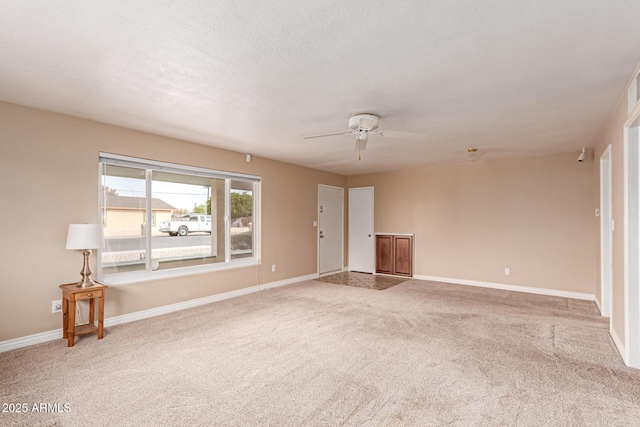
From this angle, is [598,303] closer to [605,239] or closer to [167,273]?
[605,239]

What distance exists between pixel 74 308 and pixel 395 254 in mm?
A: 5752

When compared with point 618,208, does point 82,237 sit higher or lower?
lower

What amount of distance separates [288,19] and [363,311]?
3.64 meters

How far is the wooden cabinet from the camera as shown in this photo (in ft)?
23.1

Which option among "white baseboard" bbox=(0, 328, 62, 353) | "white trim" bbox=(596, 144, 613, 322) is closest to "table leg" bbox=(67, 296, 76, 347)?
"white baseboard" bbox=(0, 328, 62, 353)

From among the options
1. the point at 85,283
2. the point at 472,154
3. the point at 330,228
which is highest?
the point at 472,154

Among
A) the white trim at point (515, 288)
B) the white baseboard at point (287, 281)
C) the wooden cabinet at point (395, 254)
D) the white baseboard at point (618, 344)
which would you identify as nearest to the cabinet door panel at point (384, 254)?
the wooden cabinet at point (395, 254)

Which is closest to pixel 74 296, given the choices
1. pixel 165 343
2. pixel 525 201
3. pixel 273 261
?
pixel 165 343

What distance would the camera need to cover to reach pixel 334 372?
267 centimetres

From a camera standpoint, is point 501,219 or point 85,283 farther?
point 501,219

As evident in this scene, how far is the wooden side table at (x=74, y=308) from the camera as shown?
3.19 m

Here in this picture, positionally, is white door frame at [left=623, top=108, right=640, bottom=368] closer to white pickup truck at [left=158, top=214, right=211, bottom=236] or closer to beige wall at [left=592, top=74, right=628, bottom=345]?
beige wall at [left=592, top=74, right=628, bottom=345]

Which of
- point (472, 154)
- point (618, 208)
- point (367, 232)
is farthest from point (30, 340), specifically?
point (472, 154)

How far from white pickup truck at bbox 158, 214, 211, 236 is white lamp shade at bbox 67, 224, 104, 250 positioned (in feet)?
3.67
